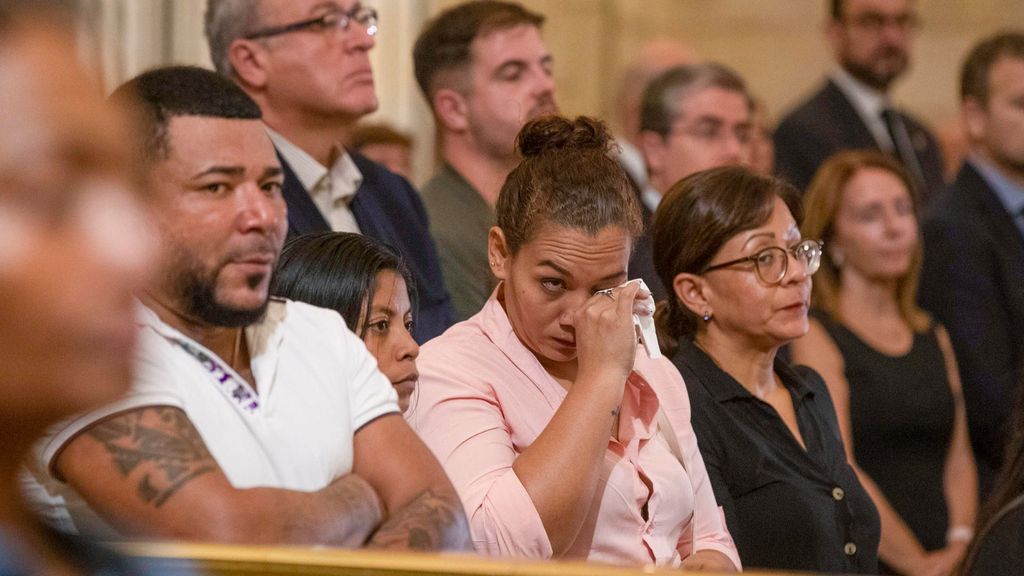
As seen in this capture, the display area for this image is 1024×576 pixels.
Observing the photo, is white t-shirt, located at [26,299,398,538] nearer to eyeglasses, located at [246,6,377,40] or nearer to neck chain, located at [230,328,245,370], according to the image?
neck chain, located at [230,328,245,370]

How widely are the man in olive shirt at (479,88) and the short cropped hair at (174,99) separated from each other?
53.6 inches

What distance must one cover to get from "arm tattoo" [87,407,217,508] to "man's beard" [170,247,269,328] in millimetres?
168

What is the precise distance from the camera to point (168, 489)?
1.74 metres

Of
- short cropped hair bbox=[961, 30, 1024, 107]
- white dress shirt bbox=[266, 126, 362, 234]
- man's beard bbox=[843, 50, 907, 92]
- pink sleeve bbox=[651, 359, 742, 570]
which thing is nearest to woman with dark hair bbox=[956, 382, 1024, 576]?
pink sleeve bbox=[651, 359, 742, 570]

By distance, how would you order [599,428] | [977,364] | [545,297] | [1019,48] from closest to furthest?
[599,428] → [545,297] → [977,364] → [1019,48]

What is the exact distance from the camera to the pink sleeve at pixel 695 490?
8.00 ft

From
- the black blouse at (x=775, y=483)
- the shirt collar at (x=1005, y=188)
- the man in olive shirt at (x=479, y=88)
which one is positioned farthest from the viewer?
the shirt collar at (x=1005, y=188)

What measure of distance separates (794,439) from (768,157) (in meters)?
2.41

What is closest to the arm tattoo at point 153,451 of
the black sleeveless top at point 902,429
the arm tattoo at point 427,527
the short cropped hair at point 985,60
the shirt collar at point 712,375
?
the arm tattoo at point 427,527

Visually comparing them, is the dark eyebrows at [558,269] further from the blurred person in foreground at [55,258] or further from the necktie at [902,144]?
the necktie at [902,144]

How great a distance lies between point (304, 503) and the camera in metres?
1.81

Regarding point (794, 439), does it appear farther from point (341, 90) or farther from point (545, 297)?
point (341, 90)

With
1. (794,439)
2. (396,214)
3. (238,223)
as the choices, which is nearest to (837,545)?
(794,439)

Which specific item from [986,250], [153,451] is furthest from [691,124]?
[153,451]
